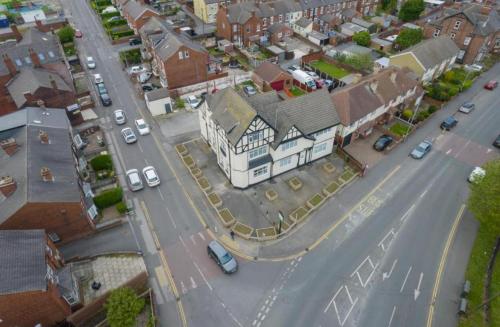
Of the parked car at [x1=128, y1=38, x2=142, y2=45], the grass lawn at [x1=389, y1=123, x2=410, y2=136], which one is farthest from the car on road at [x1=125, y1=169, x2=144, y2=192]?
the parked car at [x1=128, y1=38, x2=142, y2=45]

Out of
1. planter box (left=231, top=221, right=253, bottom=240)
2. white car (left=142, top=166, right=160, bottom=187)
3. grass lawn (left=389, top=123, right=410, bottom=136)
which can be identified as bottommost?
planter box (left=231, top=221, right=253, bottom=240)

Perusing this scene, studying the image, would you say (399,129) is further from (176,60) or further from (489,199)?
(176,60)

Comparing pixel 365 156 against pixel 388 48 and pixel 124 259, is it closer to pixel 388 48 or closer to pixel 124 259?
pixel 124 259

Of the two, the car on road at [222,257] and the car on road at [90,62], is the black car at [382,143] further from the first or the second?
the car on road at [90,62]

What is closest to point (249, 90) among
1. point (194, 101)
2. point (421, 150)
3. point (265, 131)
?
point (194, 101)

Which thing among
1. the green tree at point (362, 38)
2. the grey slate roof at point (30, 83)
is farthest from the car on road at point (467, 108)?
the grey slate roof at point (30, 83)

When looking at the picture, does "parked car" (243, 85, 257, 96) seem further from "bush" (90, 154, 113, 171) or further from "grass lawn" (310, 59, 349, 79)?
"bush" (90, 154, 113, 171)
